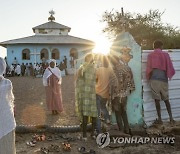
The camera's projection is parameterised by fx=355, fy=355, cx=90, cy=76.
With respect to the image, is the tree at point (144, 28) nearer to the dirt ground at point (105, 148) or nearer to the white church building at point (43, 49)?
A: the white church building at point (43, 49)

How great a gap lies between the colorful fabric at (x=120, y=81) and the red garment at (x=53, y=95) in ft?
12.1

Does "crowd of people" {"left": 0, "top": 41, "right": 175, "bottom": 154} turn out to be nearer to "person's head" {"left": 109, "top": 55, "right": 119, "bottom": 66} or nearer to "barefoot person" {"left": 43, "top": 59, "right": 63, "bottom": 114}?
"person's head" {"left": 109, "top": 55, "right": 119, "bottom": 66}

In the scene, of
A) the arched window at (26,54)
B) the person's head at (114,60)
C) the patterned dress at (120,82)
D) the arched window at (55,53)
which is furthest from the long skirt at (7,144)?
the arched window at (26,54)

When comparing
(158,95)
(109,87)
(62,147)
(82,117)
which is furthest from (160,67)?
(62,147)

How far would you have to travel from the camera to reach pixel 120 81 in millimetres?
7148

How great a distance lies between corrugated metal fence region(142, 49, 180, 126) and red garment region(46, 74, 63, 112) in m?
3.30

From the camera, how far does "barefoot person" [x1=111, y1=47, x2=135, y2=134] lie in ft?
23.5

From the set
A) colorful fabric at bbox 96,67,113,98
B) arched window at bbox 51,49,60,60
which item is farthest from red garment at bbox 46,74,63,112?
arched window at bbox 51,49,60,60

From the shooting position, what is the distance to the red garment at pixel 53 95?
10570 mm

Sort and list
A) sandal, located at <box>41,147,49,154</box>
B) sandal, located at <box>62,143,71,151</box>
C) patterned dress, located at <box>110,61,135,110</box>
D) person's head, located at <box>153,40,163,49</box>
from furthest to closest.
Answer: person's head, located at <box>153,40,163,49</box>
patterned dress, located at <box>110,61,135,110</box>
sandal, located at <box>62,143,71,151</box>
sandal, located at <box>41,147,49,154</box>

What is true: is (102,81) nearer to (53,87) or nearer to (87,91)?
(87,91)

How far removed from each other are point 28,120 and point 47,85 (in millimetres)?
1720

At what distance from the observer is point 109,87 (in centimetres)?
735

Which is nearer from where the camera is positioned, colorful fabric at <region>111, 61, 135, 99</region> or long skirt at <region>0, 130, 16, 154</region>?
long skirt at <region>0, 130, 16, 154</region>
